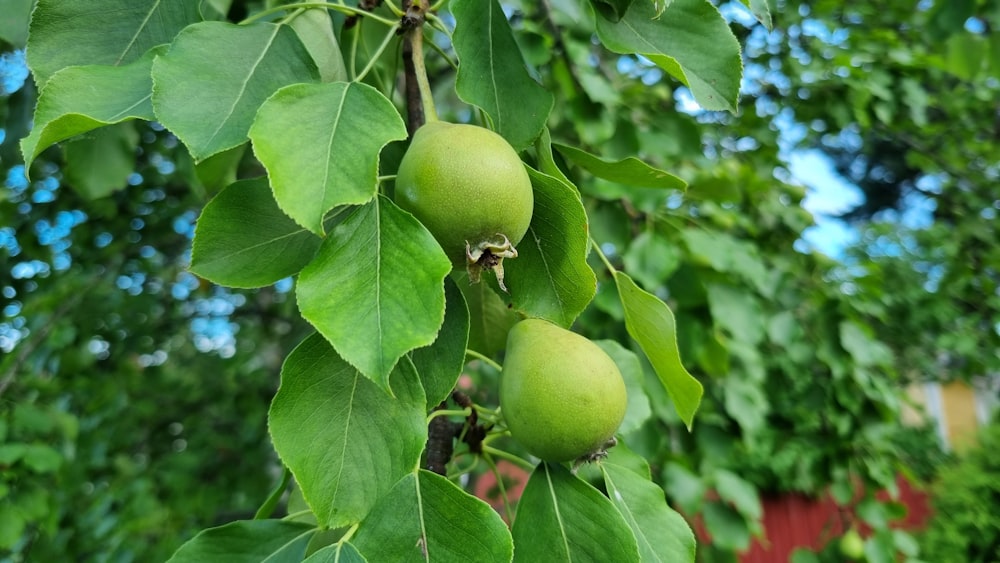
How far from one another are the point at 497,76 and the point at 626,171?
0.17m

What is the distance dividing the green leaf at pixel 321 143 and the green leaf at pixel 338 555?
267 mm

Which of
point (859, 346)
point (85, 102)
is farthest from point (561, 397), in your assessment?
point (859, 346)

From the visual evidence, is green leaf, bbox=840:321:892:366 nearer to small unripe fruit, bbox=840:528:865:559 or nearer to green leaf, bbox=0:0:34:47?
small unripe fruit, bbox=840:528:865:559

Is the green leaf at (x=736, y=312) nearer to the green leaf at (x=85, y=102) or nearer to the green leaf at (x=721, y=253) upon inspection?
the green leaf at (x=721, y=253)

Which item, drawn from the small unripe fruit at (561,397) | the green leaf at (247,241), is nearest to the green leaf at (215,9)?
the green leaf at (247,241)

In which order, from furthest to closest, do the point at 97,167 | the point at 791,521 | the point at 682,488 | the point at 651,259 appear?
the point at 791,521 < the point at 682,488 < the point at 651,259 < the point at 97,167

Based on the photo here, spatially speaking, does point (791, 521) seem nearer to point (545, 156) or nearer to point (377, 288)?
point (545, 156)

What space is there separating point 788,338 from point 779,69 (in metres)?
1.12

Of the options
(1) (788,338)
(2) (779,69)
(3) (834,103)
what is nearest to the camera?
(1) (788,338)

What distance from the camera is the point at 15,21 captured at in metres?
0.81

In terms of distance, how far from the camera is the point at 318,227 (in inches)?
21.0

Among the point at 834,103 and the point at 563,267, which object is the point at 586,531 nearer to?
the point at 563,267

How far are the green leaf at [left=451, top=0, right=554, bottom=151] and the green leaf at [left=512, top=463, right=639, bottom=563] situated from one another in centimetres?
34

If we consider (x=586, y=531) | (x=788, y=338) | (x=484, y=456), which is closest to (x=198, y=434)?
(x=788, y=338)
